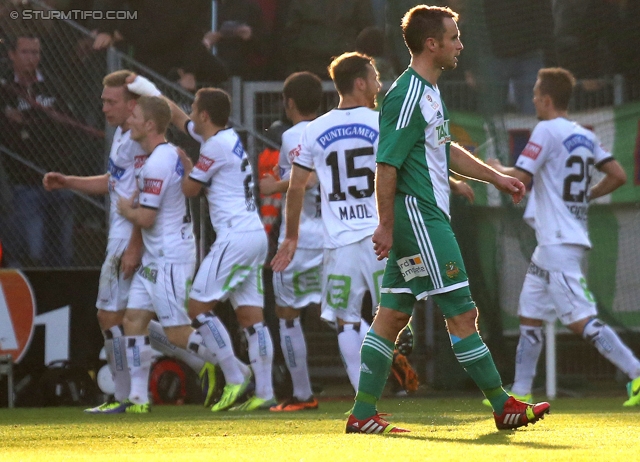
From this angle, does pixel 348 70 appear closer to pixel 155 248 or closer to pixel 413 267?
pixel 155 248

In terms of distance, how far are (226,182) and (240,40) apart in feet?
10.2

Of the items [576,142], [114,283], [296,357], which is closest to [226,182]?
[114,283]

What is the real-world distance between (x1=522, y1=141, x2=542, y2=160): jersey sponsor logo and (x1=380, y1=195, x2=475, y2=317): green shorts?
3.37 m

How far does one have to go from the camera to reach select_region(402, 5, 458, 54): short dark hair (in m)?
5.84

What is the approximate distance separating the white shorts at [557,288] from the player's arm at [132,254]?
111 inches

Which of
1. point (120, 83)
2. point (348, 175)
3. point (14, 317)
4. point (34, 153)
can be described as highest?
point (120, 83)

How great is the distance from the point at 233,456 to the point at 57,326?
5418 mm

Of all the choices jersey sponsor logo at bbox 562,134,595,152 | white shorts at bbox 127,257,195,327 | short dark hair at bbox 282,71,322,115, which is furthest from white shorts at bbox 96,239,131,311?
jersey sponsor logo at bbox 562,134,595,152

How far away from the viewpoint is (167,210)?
8828mm

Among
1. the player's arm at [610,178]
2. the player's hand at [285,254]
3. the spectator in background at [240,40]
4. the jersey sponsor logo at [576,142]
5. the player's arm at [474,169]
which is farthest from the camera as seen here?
the spectator in background at [240,40]

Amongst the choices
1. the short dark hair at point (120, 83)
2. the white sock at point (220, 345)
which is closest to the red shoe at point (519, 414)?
the white sock at point (220, 345)

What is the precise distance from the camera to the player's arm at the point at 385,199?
5.60 metres

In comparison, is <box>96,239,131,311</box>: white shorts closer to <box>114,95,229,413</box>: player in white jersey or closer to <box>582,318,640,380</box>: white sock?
<box>114,95,229,413</box>: player in white jersey

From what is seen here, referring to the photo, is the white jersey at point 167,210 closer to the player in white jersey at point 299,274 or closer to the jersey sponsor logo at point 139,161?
the jersey sponsor logo at point 139,161
